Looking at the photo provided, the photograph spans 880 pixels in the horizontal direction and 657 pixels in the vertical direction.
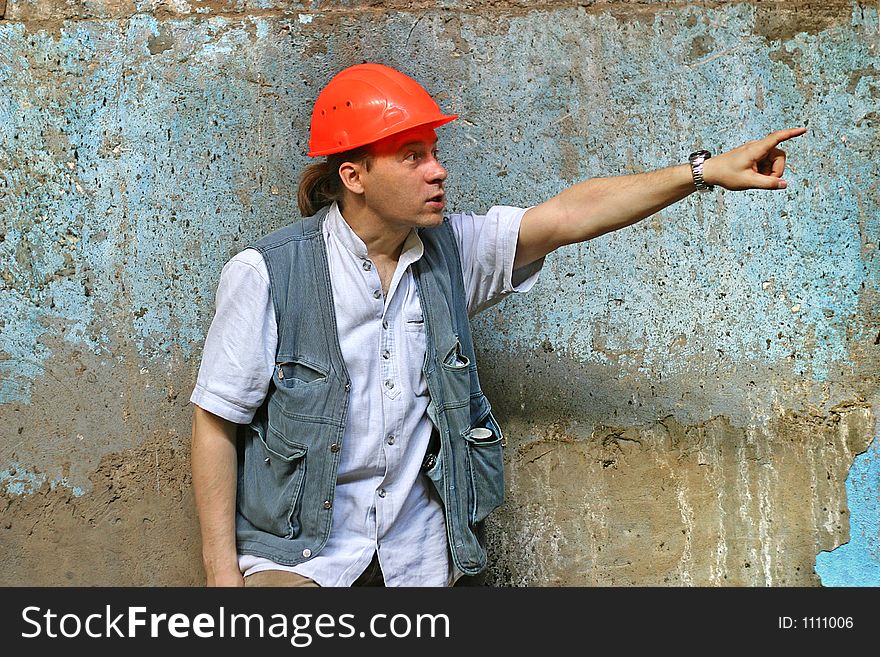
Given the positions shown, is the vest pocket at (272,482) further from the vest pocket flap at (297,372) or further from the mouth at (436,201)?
the mouth at (436,201)

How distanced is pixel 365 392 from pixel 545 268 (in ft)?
2.63

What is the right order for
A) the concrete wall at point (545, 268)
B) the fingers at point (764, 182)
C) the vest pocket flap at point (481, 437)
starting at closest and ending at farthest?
1. the fingers at point (764, 182)
2. the vest pocket flap at point (481, 437)
3. the concrete wall at point (545, 268)

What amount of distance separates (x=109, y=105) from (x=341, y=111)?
0.84 metres

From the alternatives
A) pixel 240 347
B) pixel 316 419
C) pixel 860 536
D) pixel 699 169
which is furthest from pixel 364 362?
pixel 860 536

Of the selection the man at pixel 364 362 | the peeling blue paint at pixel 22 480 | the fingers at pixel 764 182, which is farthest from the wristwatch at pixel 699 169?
the peeling blue paint at pixel 22 480

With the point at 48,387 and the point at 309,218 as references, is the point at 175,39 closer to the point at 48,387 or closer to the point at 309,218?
the point at 309,218

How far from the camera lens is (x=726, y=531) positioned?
9.83 ft

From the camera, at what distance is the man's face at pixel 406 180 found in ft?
7.74

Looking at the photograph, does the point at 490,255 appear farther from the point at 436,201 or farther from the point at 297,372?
the point at 297,372

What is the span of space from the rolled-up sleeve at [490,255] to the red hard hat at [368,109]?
28 cm

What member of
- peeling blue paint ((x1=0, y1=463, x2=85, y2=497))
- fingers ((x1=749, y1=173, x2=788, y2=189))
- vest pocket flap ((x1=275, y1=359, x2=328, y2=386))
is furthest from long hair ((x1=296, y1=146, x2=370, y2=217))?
peeling blue paint ((x1=0, y1=463, x2=85, y2=497))

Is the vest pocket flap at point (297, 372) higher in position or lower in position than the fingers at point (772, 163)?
lower

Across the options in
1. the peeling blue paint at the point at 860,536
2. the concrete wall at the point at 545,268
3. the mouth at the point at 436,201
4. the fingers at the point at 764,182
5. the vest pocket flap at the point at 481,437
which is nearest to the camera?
the fingers at the point at 764,182

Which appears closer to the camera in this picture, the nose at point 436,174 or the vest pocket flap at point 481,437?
the nose at point 436,174
